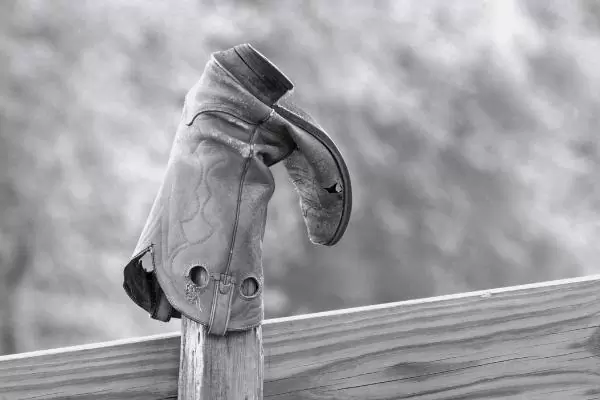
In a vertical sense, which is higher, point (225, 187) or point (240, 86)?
point (240, 86)

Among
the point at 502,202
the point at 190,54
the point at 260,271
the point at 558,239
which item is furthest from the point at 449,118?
the point at 260,271

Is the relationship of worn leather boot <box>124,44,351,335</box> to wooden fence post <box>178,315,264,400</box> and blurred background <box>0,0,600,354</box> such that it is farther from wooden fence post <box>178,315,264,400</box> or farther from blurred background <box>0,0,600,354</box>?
blurred background <box>0,0,600,354</box>

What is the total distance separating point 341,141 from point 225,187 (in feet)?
6.75

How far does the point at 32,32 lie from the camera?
3059mm

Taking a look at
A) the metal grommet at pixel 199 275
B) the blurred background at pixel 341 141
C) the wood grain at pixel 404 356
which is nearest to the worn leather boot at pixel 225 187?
the metal grommet at pixel 199 275

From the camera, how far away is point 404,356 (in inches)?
61.0

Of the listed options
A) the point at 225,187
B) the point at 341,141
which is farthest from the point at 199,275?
the point at 341,141

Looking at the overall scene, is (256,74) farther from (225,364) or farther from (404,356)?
(404,356)

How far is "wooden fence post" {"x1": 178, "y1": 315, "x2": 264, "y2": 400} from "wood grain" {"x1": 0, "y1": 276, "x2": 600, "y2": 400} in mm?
146

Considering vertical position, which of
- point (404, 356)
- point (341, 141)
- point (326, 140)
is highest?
point (341, 141)

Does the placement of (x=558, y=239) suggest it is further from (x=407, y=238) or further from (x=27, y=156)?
(x=27, y=156)

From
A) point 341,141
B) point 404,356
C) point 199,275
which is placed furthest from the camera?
point 341,141

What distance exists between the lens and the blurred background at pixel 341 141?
3023 mm

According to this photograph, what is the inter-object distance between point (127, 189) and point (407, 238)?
1.10 meters
